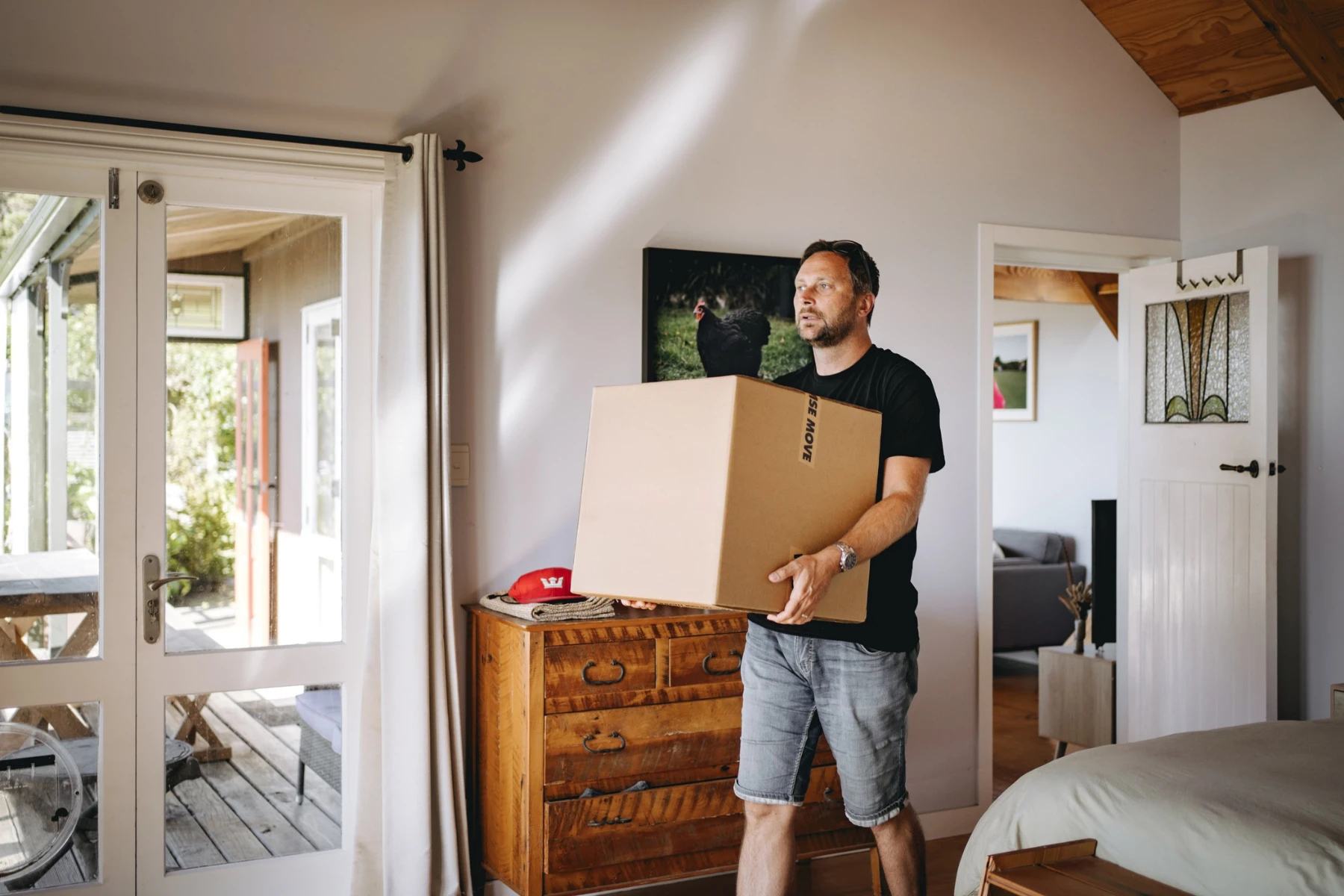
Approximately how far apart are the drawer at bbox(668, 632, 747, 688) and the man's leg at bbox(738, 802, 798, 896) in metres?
0.54

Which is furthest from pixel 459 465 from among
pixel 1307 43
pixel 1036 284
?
pixel 1036 284

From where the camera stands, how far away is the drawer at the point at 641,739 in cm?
269

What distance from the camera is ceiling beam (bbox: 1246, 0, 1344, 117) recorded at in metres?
3.35

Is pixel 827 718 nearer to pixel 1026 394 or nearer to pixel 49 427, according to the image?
pixel 49 427

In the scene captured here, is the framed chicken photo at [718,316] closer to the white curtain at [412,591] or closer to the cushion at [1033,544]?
the white curtain at [412,591]

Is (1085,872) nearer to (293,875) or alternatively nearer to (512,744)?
(512,744)

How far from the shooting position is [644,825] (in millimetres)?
2773

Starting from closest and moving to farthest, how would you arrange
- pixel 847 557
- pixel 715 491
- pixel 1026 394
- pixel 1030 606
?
pixel 715 491, pixel 847 557, pixel 1030 606, pixel 1026 394

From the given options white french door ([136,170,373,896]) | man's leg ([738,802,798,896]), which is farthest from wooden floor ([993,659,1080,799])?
white french door ([136,170,373,896])

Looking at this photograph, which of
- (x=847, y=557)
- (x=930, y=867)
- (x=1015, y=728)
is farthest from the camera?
(x=1015, y=728)

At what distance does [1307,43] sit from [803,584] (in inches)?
111

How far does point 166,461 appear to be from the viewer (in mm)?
2779

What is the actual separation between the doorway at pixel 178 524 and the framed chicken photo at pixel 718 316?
0.82 m

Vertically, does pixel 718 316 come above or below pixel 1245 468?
above
